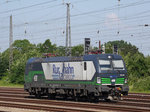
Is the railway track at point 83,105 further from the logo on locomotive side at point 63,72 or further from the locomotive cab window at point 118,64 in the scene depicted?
the logo on locomotive side at point 63,72

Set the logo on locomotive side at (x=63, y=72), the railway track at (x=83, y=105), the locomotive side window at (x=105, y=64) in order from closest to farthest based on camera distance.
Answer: the railway track at (x=83, y=105)
the locomotive side window at (x=105, y=64)
the logo on locomotive side at (x=63, y=72)

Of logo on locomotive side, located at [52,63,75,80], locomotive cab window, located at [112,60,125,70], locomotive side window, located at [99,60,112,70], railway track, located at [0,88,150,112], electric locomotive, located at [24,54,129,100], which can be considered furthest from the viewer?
logo on locomotive side, located at [52,63,75,80]

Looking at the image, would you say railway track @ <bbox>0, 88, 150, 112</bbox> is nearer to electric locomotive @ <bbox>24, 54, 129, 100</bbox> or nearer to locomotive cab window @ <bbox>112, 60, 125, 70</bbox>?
electric locomotive @ <bbox>24, 54, 129, 100</bbox>

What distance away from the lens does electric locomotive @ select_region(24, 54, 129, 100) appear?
71.6 feet

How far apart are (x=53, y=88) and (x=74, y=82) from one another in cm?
→ 244

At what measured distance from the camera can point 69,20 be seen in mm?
38250

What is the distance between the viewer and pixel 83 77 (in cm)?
2294

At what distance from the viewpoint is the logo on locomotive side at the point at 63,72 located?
24.1 m

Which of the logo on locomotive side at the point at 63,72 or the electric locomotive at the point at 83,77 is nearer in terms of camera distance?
the electric locomotive at the point at 83,77

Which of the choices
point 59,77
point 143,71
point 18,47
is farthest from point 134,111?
point 18,47

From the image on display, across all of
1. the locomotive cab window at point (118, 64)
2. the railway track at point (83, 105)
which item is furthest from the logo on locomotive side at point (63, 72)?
the locomotive cab window at point (118, 64)

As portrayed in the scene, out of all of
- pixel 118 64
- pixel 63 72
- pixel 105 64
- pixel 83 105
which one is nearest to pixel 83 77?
pixel 105 64

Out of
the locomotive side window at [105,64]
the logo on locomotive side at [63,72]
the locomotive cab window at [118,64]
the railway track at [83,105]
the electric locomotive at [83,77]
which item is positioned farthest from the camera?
the logo on locomotive side at [63,72]

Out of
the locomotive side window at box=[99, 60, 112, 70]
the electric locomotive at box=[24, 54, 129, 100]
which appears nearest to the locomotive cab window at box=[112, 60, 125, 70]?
the electric locomotive at box=[24, 54, 129, 100]
